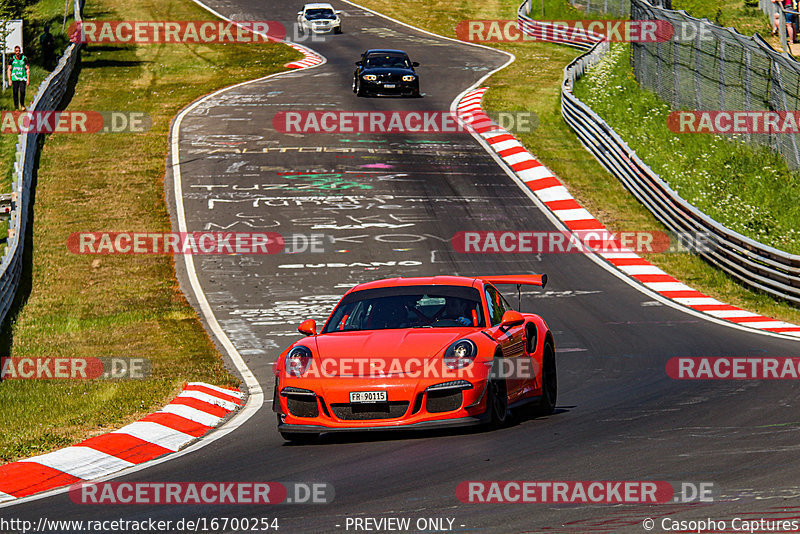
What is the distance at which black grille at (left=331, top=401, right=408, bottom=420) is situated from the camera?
9.30 m

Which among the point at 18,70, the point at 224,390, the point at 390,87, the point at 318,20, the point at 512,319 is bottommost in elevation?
the point at 224,390

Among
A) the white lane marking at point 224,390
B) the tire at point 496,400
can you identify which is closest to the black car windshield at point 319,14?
the white lane marking at point 224,390

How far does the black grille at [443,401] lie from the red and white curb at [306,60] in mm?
37613

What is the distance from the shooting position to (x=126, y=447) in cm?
1026

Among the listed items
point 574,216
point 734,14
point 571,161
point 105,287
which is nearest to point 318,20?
point 734,14

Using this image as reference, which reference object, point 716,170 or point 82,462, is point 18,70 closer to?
point 716,170

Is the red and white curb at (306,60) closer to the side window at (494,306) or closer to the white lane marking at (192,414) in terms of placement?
the white lane marking at (192,414)

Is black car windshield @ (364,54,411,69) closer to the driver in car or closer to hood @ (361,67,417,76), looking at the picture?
hood @ (361,67,417,76)

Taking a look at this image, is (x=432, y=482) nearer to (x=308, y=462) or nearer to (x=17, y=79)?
(x=308, y=462)

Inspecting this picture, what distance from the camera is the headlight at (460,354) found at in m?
9.46

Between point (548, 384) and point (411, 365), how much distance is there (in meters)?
2.05

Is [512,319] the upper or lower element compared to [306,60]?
upper

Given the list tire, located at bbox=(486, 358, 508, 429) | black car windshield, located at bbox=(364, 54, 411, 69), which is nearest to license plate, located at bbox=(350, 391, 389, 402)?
tire, located at bbox=(486, 358, 508, 429)

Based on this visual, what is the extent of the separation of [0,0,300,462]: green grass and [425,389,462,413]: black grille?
3.52 m
